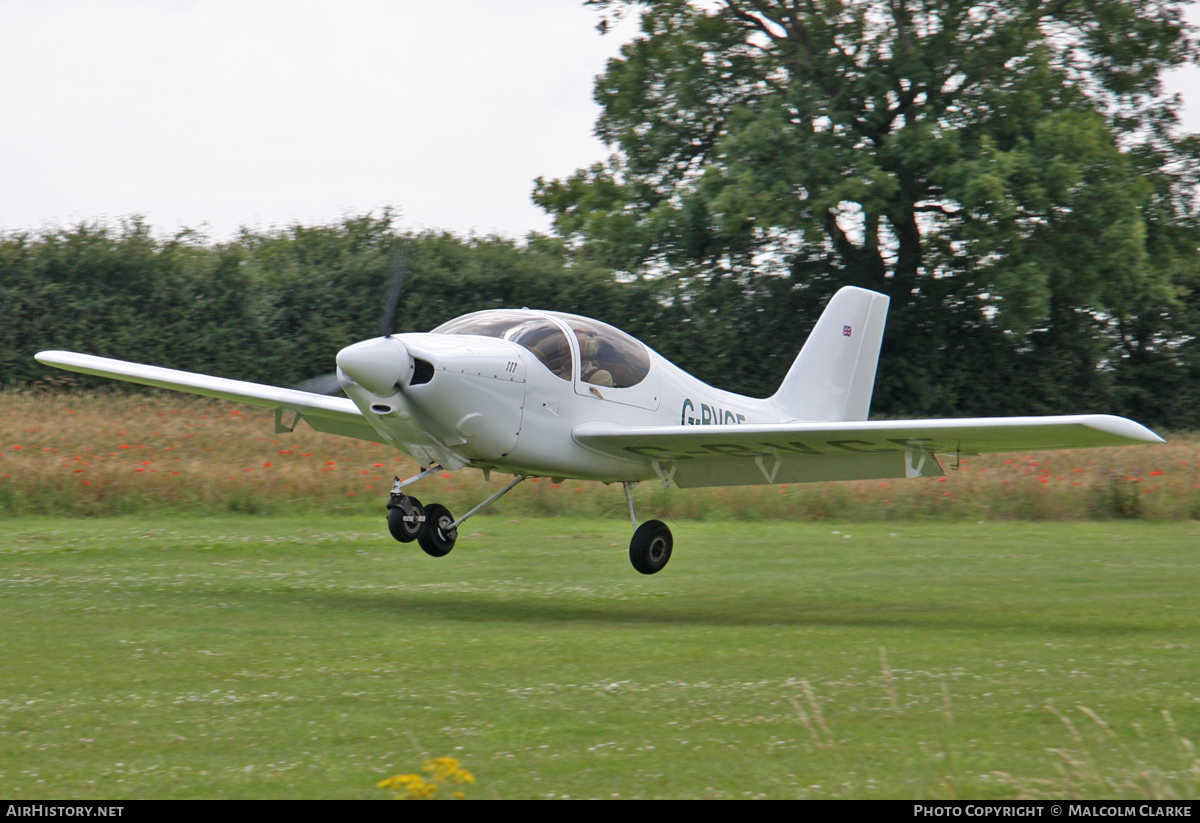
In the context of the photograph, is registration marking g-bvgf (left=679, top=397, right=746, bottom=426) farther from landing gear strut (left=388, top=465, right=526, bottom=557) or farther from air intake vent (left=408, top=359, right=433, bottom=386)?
air intake vent (left=408, top=359, right=433, bottom=386)

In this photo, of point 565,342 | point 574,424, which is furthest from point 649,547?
point 565,342

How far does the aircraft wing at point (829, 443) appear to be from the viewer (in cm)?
862

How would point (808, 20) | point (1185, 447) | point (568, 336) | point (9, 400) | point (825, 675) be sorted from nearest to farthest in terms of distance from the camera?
point (825, 675), point (568, 336), point (9, 400), point (1185, 447), point (808, 20)

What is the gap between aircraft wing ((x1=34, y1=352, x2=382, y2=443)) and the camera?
11.3m

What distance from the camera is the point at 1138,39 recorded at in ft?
93.9

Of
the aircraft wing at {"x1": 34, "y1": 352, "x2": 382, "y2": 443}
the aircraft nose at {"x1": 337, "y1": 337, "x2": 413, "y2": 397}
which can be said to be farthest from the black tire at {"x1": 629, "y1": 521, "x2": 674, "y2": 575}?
the aircraft wing at {"x1": 34, "y1": 352, "x2": 382, "y2": 443}

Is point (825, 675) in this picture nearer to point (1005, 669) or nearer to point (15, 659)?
point (1005, 669)

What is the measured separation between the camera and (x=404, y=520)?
9797 millimetres

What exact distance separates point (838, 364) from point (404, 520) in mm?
6170

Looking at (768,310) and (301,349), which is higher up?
(768,310)

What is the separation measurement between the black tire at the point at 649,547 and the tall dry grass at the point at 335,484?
700cm

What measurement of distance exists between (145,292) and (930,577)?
59.9ft

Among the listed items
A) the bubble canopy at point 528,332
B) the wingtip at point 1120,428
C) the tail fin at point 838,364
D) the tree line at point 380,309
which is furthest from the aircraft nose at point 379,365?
the tree line at point 380,309
